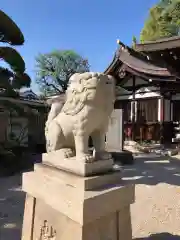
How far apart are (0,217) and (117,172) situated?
7.18 feet

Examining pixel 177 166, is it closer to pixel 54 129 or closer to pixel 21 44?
pixel 54 129

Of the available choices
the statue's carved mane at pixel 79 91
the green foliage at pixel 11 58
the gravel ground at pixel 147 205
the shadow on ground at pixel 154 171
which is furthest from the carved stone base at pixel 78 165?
the green foliage at pixel 11 58

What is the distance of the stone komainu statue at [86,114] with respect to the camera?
1732 millimetres

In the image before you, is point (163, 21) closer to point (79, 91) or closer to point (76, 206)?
point (79, 91)

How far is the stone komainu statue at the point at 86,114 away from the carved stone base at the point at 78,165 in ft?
0.14

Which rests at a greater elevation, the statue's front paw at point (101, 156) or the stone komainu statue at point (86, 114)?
the stone komainu statue at point (86, 114)

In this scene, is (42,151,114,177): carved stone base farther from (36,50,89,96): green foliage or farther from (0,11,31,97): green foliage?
(36,50,89,96): green foliage

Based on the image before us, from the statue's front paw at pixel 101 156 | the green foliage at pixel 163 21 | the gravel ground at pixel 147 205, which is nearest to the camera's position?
the statue's front paw at pixel 101 156

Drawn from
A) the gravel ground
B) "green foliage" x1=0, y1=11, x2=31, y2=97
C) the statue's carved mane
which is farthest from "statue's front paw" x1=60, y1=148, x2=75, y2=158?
"green foliage" x1=0, y1=11, x2=31, y2=97

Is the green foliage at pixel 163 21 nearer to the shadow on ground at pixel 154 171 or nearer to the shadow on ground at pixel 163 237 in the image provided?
the shadow on ground at pixel 154 171

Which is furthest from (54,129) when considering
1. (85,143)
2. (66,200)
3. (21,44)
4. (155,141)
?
(155,141)

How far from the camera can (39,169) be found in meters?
2.10

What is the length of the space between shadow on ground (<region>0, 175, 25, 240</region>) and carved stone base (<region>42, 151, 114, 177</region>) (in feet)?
4.39

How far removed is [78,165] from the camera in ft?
5.77
